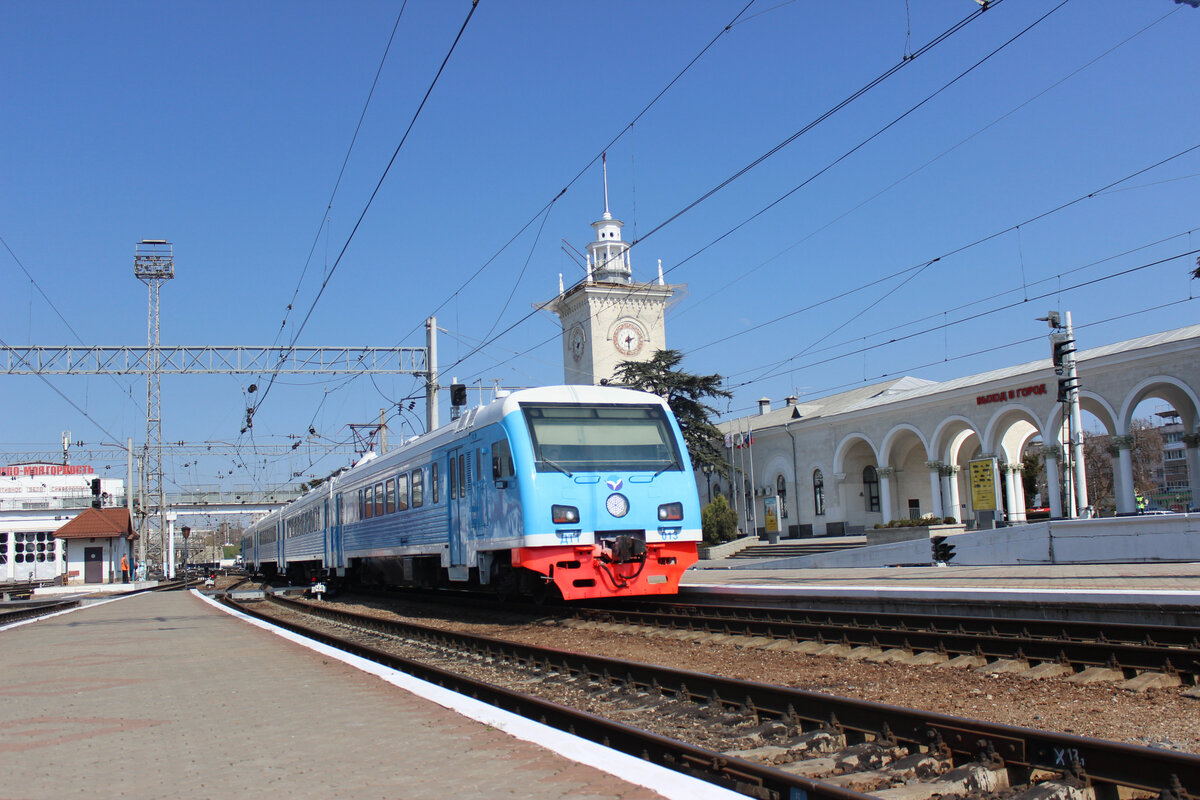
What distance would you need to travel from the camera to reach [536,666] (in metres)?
9.99

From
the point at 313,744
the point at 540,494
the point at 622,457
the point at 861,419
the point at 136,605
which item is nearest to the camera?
the point at 313,744

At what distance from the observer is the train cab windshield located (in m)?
13.8

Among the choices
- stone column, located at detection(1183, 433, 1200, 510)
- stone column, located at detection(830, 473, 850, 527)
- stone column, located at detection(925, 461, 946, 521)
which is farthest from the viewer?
stone column, located at detection(830, 473, 850, 527)

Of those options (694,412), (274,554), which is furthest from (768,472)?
(274,554)

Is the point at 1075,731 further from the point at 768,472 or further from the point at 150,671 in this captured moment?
the point at 768,472

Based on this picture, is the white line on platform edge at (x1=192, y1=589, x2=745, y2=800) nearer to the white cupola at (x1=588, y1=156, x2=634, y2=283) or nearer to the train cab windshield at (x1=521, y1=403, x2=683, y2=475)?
the train cab windshield at (x1=521, y1=403, x2=683, y2=475)

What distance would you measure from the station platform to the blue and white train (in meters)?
1.86

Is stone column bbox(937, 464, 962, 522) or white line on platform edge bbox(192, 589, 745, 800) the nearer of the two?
white line on platform edge bbox(192, 589, 745, 800)

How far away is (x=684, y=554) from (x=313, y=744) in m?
9.11

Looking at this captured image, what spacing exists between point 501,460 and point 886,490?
2928cm

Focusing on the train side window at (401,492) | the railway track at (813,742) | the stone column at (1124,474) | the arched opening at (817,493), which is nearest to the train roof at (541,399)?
the train side window at (401,492)

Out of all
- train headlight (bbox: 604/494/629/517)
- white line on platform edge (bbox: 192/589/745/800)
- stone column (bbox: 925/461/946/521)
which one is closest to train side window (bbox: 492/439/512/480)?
train headlight (bbox: 604/494/629/517)

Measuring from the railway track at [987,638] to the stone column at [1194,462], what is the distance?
20.3 metres

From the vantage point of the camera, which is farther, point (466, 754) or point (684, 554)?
point (684, 554)
